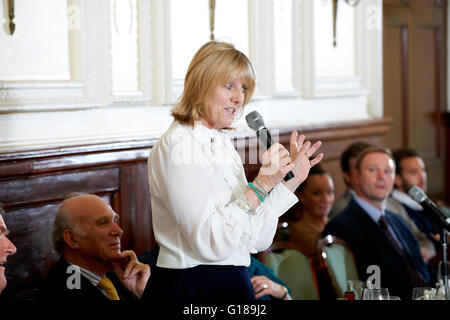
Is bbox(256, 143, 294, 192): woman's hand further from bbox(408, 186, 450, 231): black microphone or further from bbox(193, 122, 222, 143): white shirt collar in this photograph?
bbox(408, 186, 450, 231): black microphone

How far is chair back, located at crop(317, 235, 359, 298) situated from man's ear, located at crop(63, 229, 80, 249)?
116 cm

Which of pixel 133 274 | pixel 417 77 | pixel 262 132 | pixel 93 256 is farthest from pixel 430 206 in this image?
pixel 417 77

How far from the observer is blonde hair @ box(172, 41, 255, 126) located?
1962mm

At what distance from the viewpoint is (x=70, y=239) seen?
2.55 meters

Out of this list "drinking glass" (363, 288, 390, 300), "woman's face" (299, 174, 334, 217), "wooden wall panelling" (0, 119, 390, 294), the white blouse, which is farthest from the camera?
"woman's face" (299, 174, 334, 217)

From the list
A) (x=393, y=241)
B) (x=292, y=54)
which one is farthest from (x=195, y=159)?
(x=292, y=54)

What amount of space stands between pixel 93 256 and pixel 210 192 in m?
0.83

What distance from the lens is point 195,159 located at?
192 centimetres

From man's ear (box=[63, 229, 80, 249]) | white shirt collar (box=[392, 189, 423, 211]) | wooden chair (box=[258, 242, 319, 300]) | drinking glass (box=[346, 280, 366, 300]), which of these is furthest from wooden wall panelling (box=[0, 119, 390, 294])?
white shirt collar (box=[392, 189, 423, 211])

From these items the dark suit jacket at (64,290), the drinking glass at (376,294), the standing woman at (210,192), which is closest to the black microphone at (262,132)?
the standing woman at (210,192)

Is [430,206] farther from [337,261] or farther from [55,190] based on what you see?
[55,190]

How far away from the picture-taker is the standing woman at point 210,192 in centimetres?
188

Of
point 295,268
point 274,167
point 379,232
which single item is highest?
point 274,167

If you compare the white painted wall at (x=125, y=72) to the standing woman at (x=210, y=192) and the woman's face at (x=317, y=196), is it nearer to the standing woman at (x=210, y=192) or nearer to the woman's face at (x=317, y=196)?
the woman's face at (x=317, y=196)
